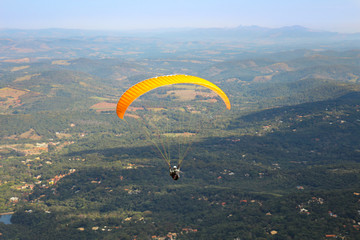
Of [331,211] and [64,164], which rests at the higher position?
[331,211]

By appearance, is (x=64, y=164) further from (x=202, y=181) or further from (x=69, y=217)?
(x=202, y=181)

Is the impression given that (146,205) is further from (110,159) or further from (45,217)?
(110,159)

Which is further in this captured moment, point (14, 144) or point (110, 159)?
point (14, 144)

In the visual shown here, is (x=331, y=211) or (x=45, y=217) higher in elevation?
(x=331, y=211)

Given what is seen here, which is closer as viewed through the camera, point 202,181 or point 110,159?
point 202,181

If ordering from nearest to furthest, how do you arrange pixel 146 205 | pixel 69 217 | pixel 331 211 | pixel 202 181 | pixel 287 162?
pixel 331 211, pixel 69 217, pixel 146 205, pixel 202 181, pixel 287 162

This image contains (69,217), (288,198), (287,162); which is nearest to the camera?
(288,198)

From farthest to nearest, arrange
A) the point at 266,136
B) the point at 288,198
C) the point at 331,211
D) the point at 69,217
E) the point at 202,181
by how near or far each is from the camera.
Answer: the point at 266,136 → the point at 202,181 → the point at 69,217 → the point at 288,198 → the point at 331,211

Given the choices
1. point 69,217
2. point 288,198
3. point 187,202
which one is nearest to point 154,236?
point 187,202

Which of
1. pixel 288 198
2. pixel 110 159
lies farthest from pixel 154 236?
pixel 110 159
